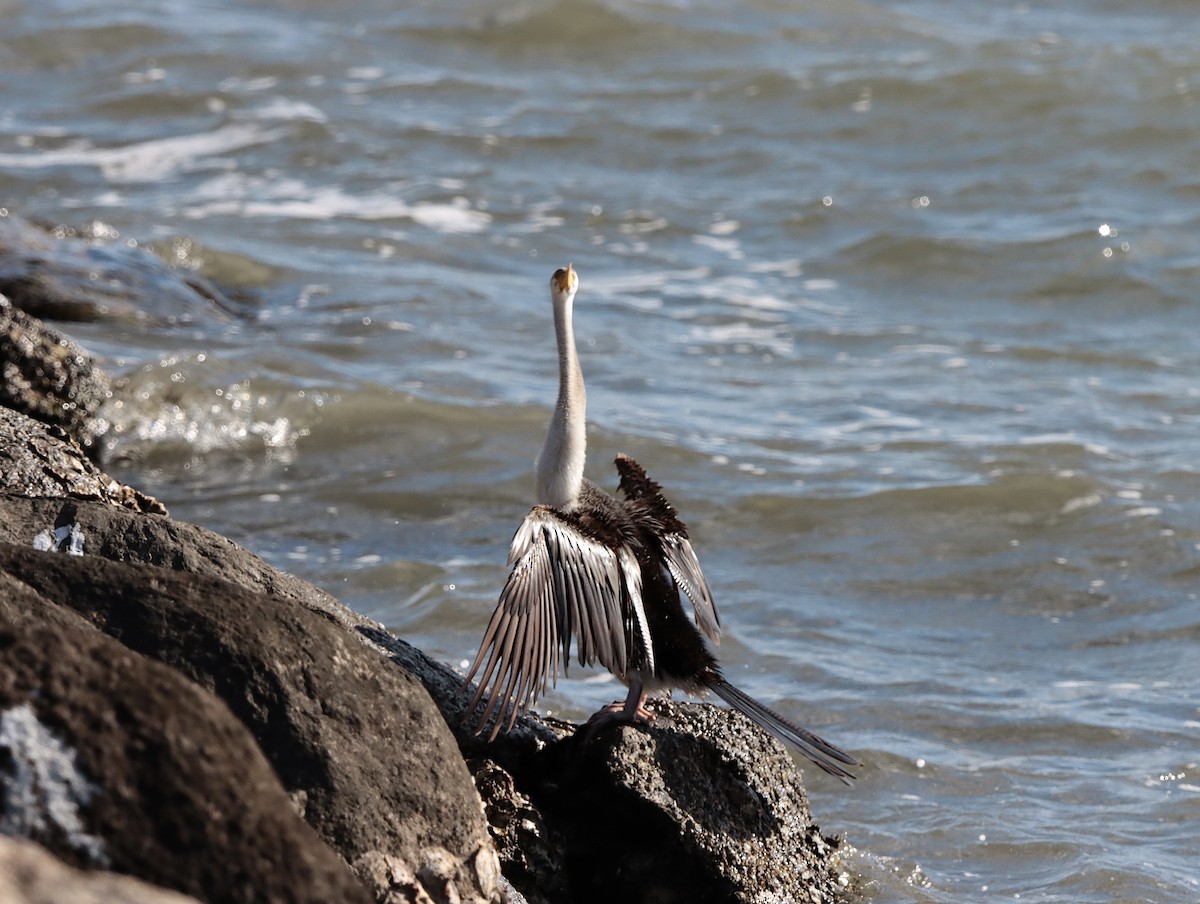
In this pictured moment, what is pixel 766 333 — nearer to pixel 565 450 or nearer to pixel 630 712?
pixel 565 450

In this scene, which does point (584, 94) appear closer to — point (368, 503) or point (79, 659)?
point (368, 503)

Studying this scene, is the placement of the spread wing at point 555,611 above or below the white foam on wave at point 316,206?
below

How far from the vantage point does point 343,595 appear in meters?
6.36

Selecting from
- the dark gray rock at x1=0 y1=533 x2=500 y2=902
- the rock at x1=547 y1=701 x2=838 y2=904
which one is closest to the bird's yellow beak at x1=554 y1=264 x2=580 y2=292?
the rock at x1=547 y1=701 x2=838 y2=904

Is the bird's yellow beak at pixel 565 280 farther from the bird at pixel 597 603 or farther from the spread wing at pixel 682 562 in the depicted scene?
the spread wing at pixel 682 562

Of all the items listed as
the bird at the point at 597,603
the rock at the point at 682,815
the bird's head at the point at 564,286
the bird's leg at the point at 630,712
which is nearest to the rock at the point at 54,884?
the bird at the point at 597,603

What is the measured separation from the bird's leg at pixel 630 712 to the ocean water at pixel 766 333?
3.07ft

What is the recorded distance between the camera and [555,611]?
3684 mm

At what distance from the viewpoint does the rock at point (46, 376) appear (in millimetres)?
6508

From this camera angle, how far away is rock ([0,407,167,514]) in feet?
12.8

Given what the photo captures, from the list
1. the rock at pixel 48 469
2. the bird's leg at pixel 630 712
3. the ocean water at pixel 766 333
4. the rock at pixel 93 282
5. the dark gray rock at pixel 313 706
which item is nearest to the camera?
the dark gray rock at pixel 313 706

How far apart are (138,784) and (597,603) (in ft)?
5.37

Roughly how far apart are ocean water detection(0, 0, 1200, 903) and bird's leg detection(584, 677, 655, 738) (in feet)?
3.07

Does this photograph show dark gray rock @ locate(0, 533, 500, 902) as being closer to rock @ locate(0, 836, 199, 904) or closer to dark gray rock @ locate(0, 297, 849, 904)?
dark gray rock @ locate(0, 297, 849, 904)
